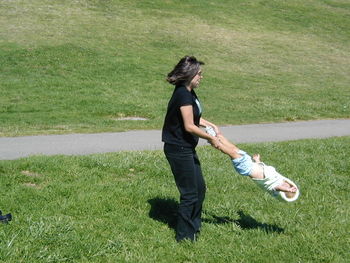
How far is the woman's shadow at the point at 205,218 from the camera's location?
5.45 metres

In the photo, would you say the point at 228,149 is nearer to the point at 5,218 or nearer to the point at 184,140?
the point at 184,140

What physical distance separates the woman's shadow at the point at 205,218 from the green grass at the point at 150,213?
0.01 m

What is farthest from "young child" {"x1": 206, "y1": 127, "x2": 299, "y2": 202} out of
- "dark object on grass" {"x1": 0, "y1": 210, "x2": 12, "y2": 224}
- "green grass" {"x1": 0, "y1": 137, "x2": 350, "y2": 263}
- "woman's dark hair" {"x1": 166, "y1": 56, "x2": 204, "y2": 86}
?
"dark object on grass" {"x1": 0, "y1": 210, "x2": 12, "y2": 224}

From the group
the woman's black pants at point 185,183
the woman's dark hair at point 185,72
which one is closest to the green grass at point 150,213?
the woman's black pants at point 185,183

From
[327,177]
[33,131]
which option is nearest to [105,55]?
[33,131]

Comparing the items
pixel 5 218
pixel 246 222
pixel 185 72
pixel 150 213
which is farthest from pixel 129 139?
pixel 185 72

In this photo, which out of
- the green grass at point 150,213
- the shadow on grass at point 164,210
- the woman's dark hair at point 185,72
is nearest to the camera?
the green grass at point 150,213

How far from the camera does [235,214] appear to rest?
19.1 feet

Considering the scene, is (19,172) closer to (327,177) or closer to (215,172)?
(215,172)

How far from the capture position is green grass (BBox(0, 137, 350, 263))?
Answer: 184 inches

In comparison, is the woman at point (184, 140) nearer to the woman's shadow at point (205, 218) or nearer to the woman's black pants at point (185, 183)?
the woman's black pants at point (185, 183)

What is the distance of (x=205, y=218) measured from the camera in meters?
5.66

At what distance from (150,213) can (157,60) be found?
52.6 feet

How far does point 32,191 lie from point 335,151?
18.8 ft
